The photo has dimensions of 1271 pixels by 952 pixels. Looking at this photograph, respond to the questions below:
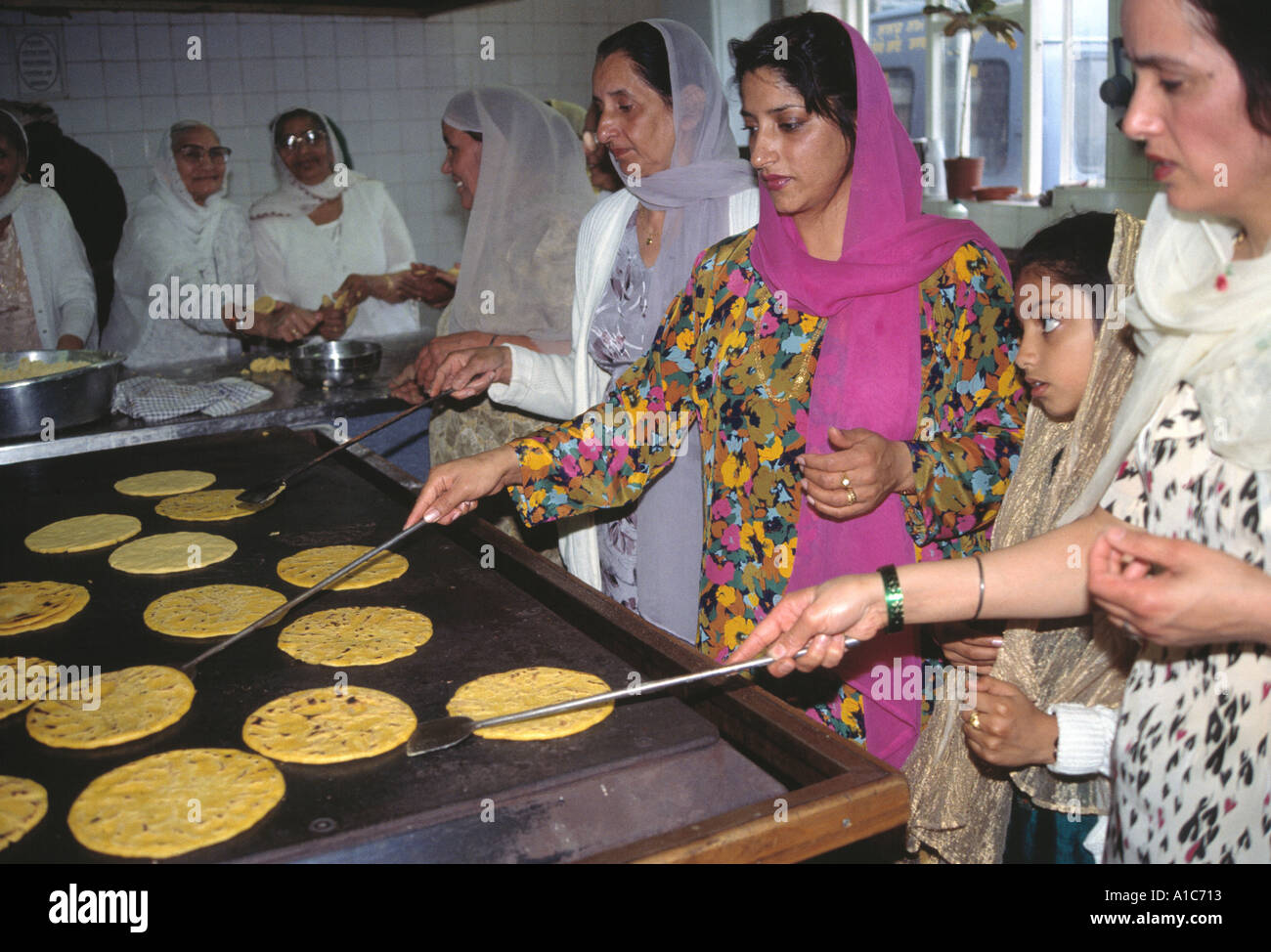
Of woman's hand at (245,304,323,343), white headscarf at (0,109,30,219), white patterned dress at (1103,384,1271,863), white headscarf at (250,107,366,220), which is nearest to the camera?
white patterned dress at (1103,384,1271,863)

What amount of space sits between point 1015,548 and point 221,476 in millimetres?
2049

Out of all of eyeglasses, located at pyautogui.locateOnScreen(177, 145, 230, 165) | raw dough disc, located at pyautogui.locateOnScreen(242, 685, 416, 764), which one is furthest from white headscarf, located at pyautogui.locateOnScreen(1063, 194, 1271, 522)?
eyeglasses, located at pyautogui.locateOnScreen(177, 145, 230, 165)

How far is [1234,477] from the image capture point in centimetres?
111

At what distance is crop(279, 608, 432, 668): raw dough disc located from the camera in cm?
167

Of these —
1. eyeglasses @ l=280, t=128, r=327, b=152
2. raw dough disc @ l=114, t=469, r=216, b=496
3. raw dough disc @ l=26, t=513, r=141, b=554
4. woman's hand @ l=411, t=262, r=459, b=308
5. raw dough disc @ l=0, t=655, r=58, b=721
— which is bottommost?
raw dough disc @ l=0, t=655, r=58, b=721

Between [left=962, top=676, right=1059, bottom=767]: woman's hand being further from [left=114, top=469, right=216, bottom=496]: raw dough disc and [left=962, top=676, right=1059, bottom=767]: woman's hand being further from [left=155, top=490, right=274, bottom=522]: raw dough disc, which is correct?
[left=114, top=469, right=216, bottom=496]: raw dough disc

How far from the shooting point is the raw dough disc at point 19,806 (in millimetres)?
1217

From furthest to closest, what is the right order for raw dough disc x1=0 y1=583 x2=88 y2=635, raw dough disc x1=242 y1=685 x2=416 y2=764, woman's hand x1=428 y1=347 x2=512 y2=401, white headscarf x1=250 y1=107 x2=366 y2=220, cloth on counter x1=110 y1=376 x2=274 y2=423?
white headscarf x1=250 y1=107 x2=366 y2=220 < cloth on counter x1=110 y1=376 x2=274 y2=423 < woman's hand x1=428 y1=347 x2=512 y2=401 < raw dough disc x1=0 y1=583 x2=88 y2=635 < raw dough disc x1=242 y1=685 x2=416 y2=764

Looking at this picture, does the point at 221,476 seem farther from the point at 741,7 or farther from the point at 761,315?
the point at 741,7

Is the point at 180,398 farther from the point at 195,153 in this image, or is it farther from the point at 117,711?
the point at 195,153

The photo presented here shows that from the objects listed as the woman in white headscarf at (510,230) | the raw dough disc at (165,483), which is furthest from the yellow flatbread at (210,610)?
the woman in white headscarf at (510,230)

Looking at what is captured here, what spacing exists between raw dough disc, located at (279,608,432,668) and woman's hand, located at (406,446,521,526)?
7.8 inches

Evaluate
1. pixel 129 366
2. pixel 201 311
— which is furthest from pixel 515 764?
pixel 201 311

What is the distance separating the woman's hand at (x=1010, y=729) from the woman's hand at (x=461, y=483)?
0.93 meters
